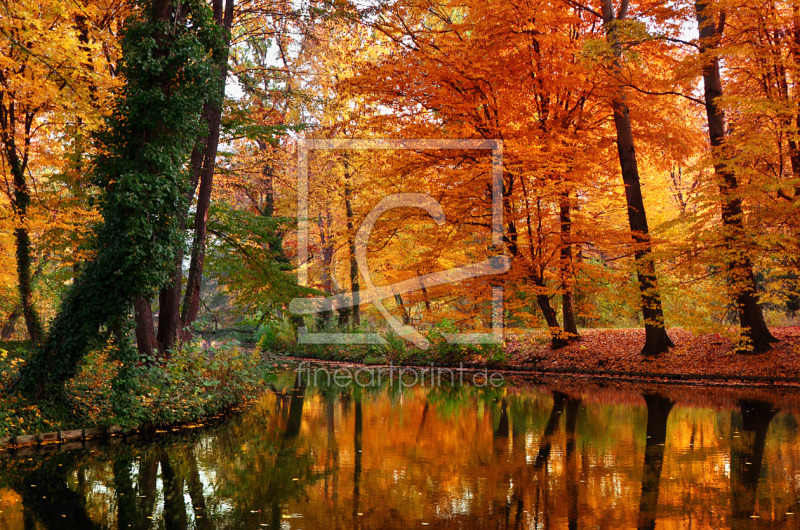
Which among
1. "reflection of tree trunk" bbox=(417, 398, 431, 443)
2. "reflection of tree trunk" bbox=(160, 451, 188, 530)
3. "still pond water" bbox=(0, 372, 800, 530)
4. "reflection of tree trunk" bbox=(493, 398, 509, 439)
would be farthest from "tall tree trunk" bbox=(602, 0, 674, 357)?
"reflection of tree trunk" bbox=(160, 451, 188, 530)

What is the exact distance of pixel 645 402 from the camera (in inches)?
491

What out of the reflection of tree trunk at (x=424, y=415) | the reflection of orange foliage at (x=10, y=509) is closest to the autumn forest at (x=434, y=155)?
the reflection of orange foliage at (x=10, y=509)

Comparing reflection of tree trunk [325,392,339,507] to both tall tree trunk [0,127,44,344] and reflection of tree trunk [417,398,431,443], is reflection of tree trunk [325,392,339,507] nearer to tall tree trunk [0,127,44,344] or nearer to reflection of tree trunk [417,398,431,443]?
reflection of tree trunk [417,398,431,443]

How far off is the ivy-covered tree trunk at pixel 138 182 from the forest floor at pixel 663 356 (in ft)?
38.4

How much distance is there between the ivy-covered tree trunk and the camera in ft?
31.4

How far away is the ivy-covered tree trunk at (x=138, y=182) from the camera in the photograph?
376 inches

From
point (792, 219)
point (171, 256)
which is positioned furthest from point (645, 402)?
point (171, 256)

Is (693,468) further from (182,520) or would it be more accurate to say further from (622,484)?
(182,520)

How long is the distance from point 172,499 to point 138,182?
5.16m

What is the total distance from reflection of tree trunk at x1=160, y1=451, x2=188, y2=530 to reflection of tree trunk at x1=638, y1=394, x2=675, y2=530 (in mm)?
3953

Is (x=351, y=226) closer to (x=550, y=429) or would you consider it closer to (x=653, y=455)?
(x=550, y=429)

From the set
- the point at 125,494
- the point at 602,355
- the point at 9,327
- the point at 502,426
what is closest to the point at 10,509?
the point at 125,494

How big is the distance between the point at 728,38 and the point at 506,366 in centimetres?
1048

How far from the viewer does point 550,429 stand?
995 centimetres
